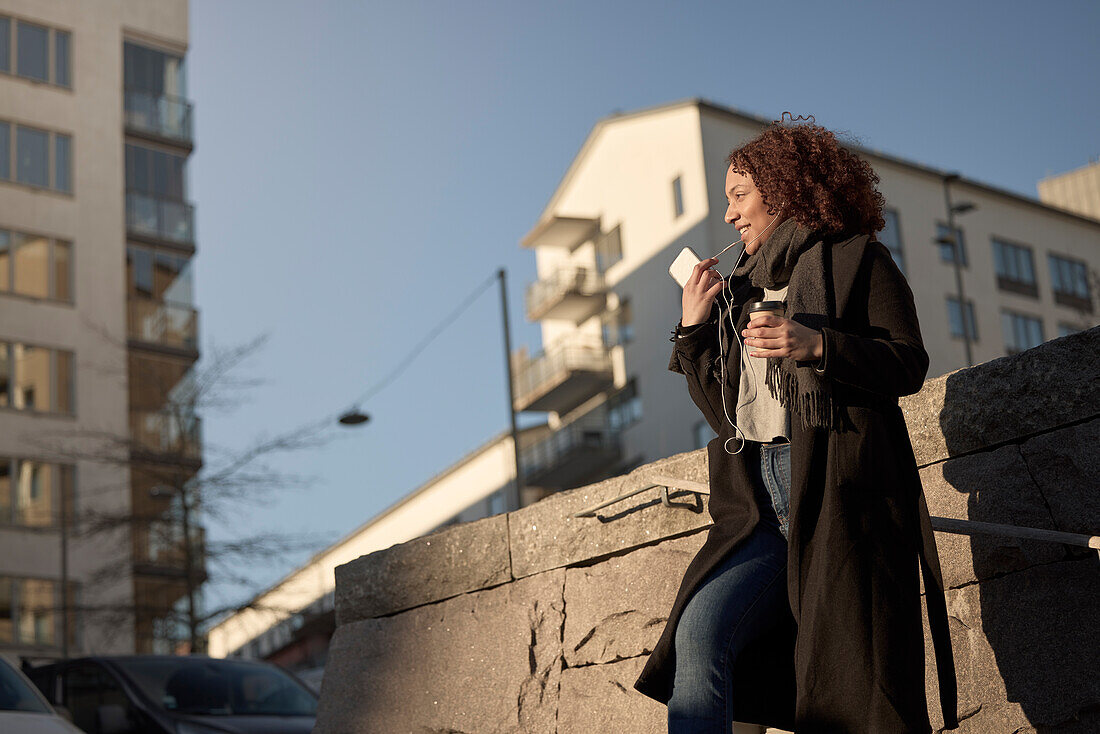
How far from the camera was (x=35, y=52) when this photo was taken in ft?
132

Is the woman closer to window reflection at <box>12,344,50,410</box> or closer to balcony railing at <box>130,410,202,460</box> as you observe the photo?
balcony railing at <box>130,410,202,460</box>

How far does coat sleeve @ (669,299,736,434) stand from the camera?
3512 mm

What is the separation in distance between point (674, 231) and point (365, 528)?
31.7 metres

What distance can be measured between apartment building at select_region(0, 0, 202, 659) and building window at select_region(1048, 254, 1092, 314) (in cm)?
3268

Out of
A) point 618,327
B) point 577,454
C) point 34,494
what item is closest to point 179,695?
point 34,494

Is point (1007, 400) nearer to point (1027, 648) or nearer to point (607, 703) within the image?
point (1027, 648)

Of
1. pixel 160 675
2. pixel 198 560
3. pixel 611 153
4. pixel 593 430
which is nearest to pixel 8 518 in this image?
pixel 198 560

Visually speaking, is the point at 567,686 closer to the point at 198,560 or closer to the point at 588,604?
the point at 588,604

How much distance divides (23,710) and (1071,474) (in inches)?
260

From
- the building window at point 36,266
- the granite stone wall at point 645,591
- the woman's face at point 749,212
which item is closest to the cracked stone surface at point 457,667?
the granite stone wall at point 645,591

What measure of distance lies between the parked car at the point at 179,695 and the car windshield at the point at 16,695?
546mm

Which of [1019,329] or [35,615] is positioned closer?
[35,615]

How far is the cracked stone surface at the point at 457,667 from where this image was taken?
5.11 meters

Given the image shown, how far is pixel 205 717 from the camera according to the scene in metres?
8.91
